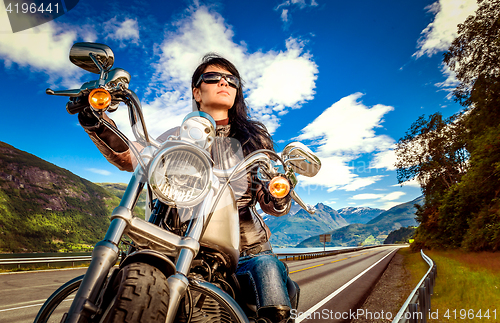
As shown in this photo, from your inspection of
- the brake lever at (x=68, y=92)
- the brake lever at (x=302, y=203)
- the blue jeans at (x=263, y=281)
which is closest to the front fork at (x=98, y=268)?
the brake lever at (x=68, y=92)

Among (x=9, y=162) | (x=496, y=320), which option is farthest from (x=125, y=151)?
(x=9, y=162)

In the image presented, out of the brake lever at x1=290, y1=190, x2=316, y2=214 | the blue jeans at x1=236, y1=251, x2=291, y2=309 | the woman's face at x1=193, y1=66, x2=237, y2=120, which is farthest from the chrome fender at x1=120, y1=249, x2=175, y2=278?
the woman's face at x1=193, y1=66, x2=237, y2=120

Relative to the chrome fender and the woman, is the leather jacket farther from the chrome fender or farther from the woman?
the chrome fender

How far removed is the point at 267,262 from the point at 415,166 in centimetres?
2692

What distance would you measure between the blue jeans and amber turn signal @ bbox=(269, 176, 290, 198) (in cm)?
45

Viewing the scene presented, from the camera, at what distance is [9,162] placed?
5197 inches

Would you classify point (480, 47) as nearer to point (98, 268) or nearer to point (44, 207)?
point (98, 268)

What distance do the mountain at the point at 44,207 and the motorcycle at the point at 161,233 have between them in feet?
346

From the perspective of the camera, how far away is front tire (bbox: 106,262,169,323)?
2.80ft

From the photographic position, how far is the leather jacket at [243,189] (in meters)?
1.52

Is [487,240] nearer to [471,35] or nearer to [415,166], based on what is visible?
[471,35]

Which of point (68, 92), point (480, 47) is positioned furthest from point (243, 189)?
point (480, 47)

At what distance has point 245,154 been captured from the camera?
2072 mm

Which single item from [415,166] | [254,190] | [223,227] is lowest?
[223,227]
